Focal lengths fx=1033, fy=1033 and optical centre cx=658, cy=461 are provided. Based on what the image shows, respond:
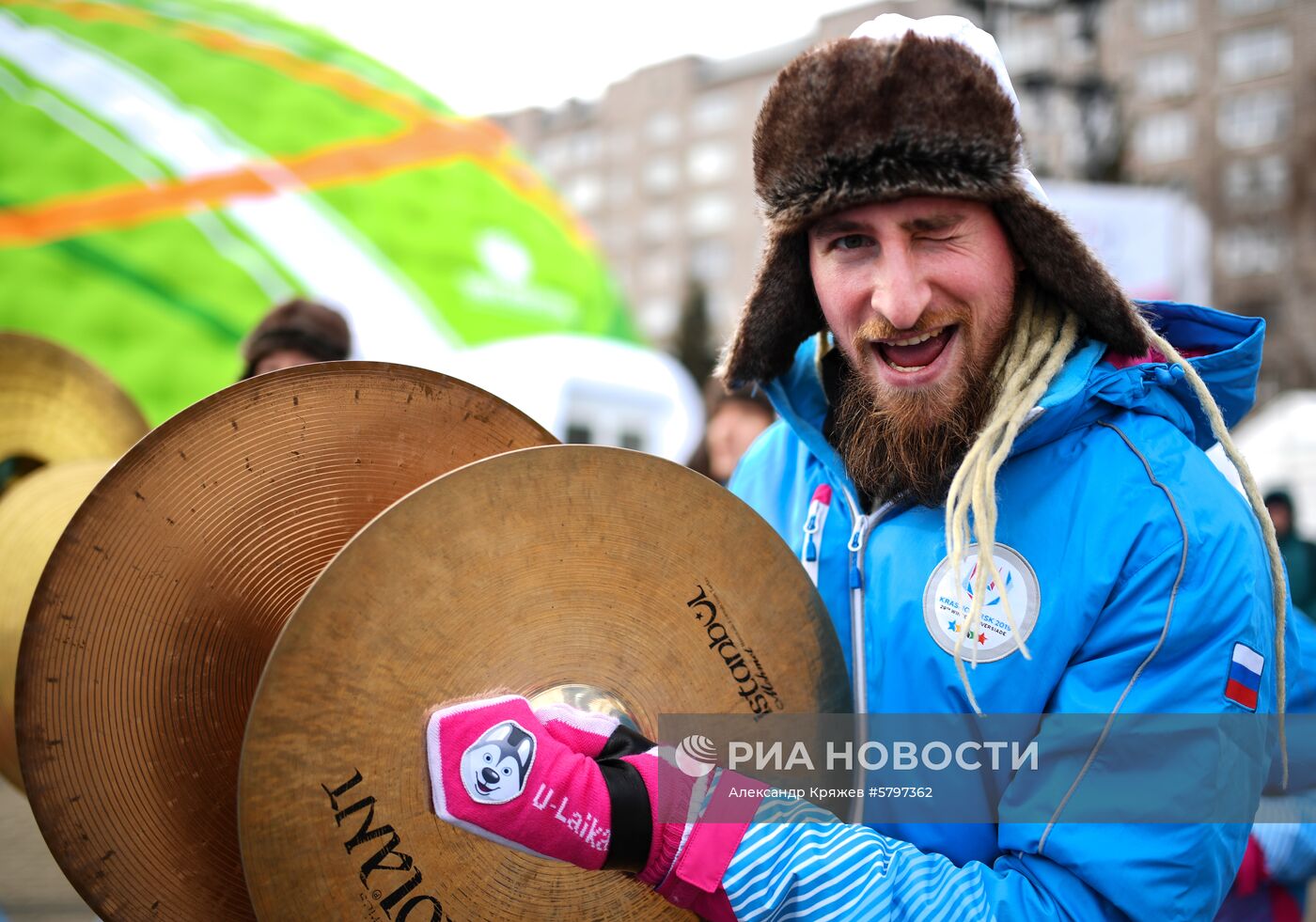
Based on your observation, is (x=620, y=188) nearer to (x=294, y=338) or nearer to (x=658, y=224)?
(x=658, y=224)

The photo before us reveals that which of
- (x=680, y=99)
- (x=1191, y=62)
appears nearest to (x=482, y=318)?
(x=1191, y=62)

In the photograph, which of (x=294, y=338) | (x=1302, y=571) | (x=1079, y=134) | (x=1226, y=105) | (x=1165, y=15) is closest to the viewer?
(x=294, y=338)

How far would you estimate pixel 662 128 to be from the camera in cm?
6194

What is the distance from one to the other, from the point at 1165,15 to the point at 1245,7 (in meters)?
3.04

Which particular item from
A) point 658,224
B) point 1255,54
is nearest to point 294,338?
point 1255,54

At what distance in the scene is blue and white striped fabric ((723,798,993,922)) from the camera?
1230 millimetres

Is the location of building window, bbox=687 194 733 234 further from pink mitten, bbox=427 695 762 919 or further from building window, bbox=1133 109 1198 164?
pink mitten, bbox=427 695 762 919

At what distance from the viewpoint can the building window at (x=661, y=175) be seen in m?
61.7

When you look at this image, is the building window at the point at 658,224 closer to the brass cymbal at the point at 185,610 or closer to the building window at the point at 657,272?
the building window at the point at 657,272

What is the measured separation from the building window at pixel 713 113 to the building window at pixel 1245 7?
24.5 meters

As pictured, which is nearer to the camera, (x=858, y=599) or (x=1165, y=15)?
(x=858, y=599)

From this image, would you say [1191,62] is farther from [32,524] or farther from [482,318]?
[32,524]

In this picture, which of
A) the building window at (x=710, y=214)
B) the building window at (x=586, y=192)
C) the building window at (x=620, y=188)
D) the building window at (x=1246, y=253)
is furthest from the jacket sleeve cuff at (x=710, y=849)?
the building window at (x=586, y=192)

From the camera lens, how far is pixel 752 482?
1.98 metres
